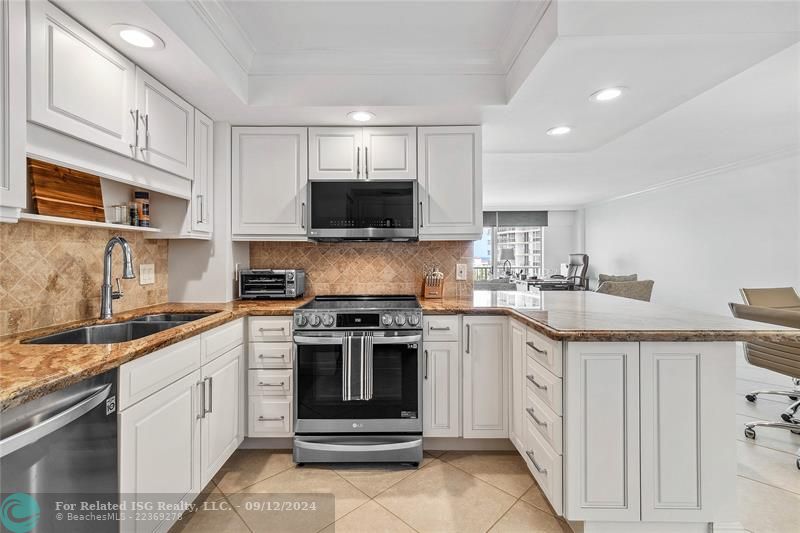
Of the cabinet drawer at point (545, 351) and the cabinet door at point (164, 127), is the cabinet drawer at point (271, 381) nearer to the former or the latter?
the cabinet door at point (164, 127)

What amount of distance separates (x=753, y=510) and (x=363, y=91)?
3064 mm

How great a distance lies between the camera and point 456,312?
2277 mm

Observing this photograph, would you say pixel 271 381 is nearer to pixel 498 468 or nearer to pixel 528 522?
pixel 498 468

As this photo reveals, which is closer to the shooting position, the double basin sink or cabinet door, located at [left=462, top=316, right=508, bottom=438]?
the double basin sink

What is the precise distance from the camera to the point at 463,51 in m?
2.21

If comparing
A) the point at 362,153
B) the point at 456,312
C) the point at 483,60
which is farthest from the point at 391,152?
the point at 456,312

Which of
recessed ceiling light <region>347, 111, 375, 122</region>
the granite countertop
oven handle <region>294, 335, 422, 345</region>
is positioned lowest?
oven handle <region>294, 335, 422, 345</region>

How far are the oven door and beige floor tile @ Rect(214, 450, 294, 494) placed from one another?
247mm

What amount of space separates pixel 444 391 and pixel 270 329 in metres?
1.17

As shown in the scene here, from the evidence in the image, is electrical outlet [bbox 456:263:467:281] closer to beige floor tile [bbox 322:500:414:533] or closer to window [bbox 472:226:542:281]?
beige floor tile [bbox 322:500:414:533]

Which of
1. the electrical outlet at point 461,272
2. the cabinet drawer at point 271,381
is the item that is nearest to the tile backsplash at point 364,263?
the electrical outlet at point 461,272

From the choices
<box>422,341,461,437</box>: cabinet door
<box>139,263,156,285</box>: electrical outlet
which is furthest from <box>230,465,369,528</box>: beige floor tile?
<box>139,263,156,285</box>: electrical outlet

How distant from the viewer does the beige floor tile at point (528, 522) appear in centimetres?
166

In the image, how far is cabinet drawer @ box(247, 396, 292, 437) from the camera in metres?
2.28
